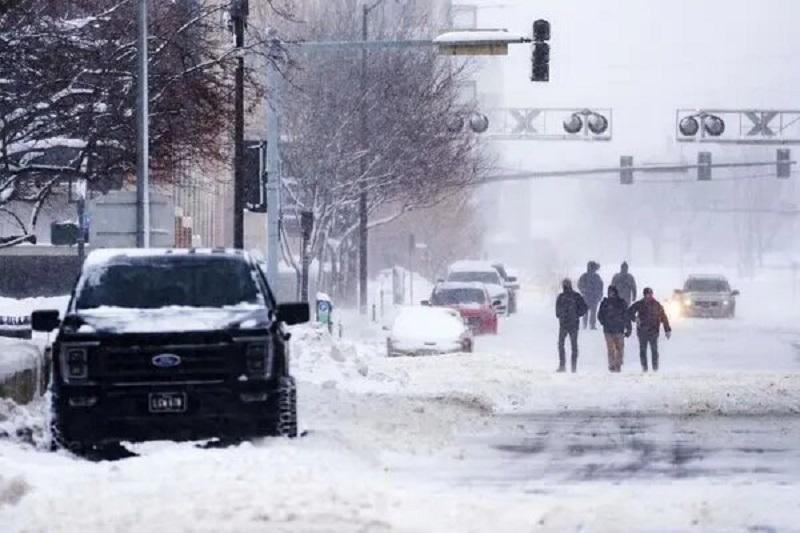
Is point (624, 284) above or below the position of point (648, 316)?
above

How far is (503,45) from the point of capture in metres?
31.2

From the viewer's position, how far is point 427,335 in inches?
1634

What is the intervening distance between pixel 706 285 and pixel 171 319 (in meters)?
52.5

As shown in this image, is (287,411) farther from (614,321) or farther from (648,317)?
(648,317)

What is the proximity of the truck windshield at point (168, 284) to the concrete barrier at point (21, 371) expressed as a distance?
7.25 feet

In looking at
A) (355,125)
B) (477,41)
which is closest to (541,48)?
(477,41)

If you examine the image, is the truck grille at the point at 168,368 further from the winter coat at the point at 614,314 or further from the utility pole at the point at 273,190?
the utility pole at the point at 273,190

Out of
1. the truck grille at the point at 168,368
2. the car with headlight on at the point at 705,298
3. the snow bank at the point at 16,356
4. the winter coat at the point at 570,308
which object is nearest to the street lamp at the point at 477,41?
the winter coat at the point at 570,308

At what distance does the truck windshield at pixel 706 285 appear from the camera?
67688mm

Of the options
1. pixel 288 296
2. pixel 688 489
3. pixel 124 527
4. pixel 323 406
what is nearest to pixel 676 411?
pixel 323 406

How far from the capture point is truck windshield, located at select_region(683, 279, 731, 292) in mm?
67688

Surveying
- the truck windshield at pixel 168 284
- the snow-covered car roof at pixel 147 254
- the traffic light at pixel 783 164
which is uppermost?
the traffic light at pixel 783 164

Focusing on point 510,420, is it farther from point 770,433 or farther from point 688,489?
point 688,489

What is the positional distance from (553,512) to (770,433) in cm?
983
